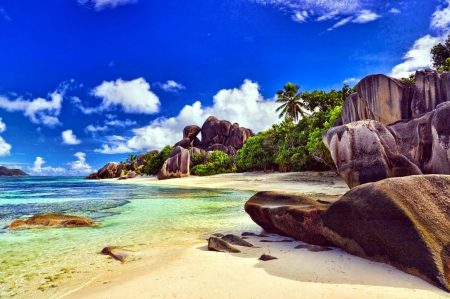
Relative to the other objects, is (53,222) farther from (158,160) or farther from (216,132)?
(216,132)

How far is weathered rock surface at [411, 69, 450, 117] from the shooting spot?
13.7m

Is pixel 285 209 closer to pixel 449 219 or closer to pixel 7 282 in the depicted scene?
pixel 449 219

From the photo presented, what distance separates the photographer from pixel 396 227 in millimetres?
4012

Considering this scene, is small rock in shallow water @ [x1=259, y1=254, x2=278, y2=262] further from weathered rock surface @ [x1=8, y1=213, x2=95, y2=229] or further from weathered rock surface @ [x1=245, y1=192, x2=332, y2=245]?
weathered rock surface @ [x1=8, y1=213, x2=95, y2=229]

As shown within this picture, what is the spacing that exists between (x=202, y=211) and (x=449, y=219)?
9.04 m

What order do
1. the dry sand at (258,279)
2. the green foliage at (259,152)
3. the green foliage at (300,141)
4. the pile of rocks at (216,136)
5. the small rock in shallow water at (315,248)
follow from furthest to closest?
the pile of rocks at (216,136), the green foliage at (259,152), the green foliage at (300,141), the small rock in shallow water at (315,248), the dry sand at (258,279)

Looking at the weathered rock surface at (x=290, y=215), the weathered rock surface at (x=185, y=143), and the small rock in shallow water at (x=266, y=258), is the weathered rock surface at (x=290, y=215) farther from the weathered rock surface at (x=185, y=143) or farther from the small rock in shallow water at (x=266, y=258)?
the weathered rock surface at (x=185, y=143)

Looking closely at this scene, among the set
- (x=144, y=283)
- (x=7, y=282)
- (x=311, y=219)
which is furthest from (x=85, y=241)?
(x=311, y=219)

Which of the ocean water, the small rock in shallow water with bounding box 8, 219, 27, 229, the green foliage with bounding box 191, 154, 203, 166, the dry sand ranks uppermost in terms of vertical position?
the green foliage with bounding box 191, 154, 203, 166

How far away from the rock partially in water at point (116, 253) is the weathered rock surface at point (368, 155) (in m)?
9.56

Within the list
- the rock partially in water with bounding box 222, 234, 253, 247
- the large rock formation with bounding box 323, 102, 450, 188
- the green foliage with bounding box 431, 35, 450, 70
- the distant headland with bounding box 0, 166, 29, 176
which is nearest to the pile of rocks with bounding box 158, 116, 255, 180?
the green foliage with bounding box 431, 35, 450, 70

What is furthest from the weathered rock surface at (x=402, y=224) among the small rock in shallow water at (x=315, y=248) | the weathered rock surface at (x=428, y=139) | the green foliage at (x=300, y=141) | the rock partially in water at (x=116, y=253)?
the green foliage at (x=300, y=141)

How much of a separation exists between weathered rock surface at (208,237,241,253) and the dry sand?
0.78 ft

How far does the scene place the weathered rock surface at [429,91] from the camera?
1370cm
